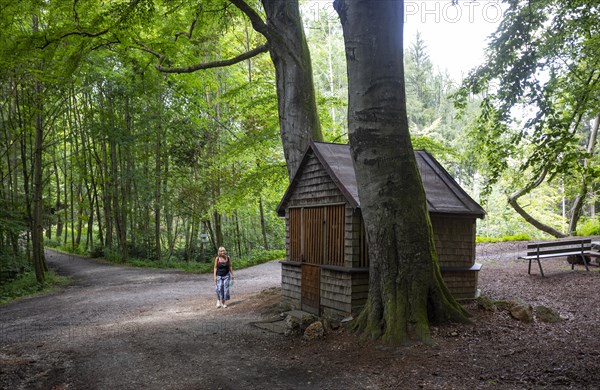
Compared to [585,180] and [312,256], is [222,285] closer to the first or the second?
[312,256]

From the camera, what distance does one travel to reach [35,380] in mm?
6293

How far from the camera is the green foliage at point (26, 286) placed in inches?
609

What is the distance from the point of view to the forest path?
6211mm

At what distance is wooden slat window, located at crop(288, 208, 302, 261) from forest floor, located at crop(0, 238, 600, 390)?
1.57 meters

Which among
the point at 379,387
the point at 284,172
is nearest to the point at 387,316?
the point at 379,387

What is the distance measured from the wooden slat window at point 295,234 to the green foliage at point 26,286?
34.5 ft

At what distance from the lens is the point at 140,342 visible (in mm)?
8359

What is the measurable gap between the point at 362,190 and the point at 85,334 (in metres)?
6.62

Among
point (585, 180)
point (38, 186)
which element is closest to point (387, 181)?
point (585, 180)

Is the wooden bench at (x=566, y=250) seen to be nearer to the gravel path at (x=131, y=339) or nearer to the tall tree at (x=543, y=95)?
the tall tree at (x=543, y=95)

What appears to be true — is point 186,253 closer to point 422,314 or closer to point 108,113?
point 108,113

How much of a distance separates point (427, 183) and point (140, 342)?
274 inches

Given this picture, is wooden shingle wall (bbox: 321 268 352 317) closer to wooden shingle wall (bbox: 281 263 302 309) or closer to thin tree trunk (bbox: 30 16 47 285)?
wooden shingle wall (bbox: 281 263 302 309)

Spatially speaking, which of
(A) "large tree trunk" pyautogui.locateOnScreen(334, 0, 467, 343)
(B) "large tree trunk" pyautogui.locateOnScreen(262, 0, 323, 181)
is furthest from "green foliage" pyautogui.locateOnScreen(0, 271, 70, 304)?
(A) "large tree trunk" pyautogui.locateOnScreen(334, 0, 467, 343)
